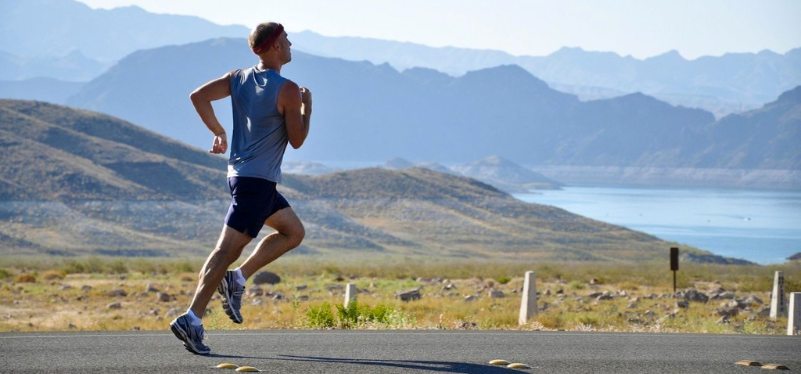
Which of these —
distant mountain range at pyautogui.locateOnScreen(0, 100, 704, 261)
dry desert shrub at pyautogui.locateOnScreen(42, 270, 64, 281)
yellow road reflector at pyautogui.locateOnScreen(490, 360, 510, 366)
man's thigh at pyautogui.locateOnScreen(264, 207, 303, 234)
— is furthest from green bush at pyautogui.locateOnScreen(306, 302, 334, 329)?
distant mountain range at pyautogui.locateOnScreen(0, 100, 704, 261)

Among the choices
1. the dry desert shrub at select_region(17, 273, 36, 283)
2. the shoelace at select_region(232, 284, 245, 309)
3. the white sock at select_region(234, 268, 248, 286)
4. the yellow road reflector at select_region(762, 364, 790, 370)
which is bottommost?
the dry desert shrub at select_region(17, 273, 36, 283)

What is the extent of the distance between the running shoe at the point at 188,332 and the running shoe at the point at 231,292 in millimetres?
354

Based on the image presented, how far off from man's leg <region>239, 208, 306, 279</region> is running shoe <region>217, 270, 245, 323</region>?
0.09 metres

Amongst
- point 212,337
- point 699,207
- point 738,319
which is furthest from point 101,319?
point 699,207

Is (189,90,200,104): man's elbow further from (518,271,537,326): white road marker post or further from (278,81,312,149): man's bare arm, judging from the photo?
(518,271,537,326): white road marker post

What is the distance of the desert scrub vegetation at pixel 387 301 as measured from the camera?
579 inches

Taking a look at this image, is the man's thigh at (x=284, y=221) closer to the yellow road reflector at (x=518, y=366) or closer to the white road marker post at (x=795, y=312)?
the yellow road reflector at (x=518, y=366)

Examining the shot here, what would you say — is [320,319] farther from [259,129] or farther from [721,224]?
[721,224]

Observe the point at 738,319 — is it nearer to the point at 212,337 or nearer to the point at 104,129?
the point at 212,337

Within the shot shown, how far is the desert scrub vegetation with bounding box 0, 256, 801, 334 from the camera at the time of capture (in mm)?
14719

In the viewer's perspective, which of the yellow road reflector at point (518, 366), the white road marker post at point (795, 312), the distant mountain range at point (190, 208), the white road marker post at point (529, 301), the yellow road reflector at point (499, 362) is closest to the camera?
the yellow road reflector at point (518, 366)

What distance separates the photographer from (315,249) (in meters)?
74.8

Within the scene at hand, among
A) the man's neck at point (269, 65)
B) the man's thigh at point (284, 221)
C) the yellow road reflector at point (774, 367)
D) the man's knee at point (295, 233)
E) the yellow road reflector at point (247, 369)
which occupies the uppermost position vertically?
the man's neck at point (269, 65)

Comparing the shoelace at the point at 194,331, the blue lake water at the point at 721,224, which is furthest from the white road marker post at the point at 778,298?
the blue lake water at the point at 721,224
